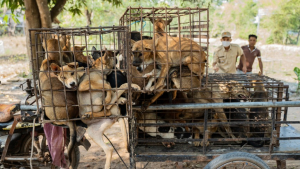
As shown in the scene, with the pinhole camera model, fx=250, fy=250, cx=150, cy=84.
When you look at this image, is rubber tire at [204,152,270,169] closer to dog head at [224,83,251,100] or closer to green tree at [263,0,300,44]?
dog head at [224,83,251,100]

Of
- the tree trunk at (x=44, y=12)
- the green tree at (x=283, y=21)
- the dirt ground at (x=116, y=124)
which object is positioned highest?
the green tree at (x=283, y=21)

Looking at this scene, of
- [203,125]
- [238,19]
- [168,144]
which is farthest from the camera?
[238,19]

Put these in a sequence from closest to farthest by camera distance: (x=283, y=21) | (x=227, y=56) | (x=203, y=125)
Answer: (x=203, y=125) < (x=227, y=56) < (x=283, y=21)

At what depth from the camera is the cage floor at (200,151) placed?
2645mm

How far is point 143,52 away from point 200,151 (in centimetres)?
125

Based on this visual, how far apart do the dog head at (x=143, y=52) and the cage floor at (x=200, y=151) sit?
0.97 metres

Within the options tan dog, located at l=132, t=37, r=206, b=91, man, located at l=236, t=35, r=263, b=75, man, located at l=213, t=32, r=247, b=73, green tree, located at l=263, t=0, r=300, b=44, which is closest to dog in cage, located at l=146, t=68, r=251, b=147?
tan dog, located at l=132, t=37, r=206, b=91

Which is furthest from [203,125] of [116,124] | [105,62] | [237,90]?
[116,124]

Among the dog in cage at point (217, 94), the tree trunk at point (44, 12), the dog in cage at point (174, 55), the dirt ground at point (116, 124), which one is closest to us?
the dog in cage at point (174, 55)

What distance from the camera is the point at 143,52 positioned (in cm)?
246

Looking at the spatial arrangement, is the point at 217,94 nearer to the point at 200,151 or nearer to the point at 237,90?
the point at 237,90

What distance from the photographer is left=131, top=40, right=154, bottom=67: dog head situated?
2597 millimetres

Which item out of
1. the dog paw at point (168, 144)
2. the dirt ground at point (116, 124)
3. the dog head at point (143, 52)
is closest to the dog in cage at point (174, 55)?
the dog head at point (143, 52)

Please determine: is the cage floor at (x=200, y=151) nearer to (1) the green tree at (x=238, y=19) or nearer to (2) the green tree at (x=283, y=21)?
(2) the green tree at (x=283, y=21)
